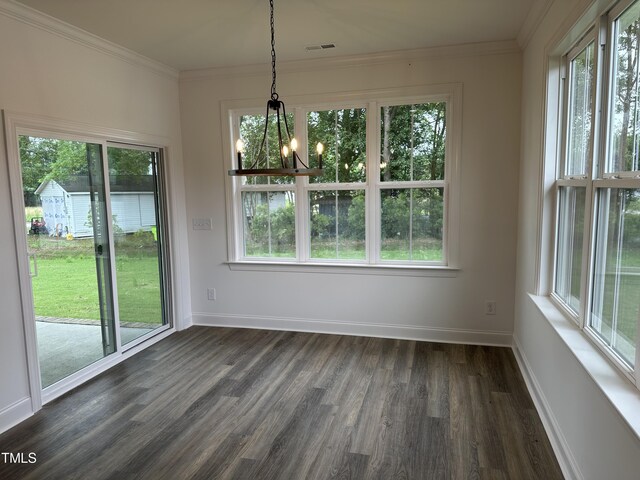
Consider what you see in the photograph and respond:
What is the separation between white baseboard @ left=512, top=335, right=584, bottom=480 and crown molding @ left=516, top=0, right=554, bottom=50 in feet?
8.36

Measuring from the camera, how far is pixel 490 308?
3980mm

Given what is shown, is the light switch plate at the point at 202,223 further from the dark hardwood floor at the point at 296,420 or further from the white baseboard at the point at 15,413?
the white baseboard at the point at 15,413

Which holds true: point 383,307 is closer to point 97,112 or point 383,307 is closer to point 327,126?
point 327,126

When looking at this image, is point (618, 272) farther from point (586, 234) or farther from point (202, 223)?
point (202, 223)

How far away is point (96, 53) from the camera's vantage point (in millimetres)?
3449

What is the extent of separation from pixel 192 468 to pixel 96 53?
10.7 ft

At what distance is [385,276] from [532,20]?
2468mm

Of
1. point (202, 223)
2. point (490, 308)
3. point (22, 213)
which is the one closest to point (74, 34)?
point (22, 213)

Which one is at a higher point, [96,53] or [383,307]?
[96,53]

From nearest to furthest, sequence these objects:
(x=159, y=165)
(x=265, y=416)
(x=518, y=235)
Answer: (x=265, y=416), (x=518, y=235), (x=159, y=165)

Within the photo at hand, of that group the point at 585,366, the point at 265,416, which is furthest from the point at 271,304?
the point at 585,366

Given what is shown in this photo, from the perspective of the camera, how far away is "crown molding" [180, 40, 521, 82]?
3.69 m

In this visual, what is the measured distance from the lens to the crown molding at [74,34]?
2.73 meters

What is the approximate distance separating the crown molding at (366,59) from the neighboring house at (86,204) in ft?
4.33
